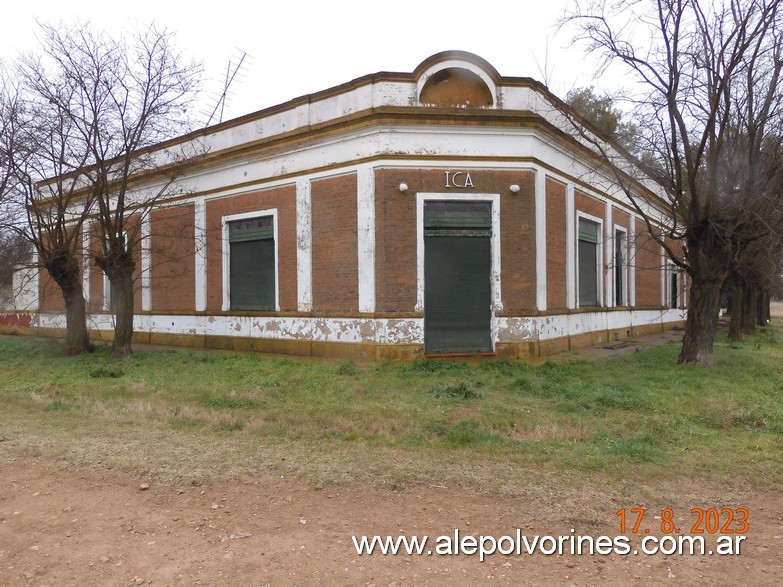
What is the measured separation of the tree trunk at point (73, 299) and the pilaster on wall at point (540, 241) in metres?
11.9

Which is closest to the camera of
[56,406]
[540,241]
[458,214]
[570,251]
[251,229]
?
[56,406]

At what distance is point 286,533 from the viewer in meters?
4.02

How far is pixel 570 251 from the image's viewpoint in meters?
15.8

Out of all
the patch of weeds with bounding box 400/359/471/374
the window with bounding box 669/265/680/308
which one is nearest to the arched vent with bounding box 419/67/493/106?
the patch of weeds with bounding box 400/359/471/374

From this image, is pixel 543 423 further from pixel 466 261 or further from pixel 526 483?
pixel 466 261

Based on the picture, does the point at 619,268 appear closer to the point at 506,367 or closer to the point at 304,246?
the point at 506,367

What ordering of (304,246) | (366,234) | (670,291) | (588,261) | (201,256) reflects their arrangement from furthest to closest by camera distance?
1. (670,291)
2. (588,261)
3. (201,256)
4. (304,246)
5. (366,234)

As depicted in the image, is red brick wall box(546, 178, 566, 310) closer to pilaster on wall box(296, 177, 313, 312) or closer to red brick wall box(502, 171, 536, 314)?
red brick wall box(502, 171, 536, 314)

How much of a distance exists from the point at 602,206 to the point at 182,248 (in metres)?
13.5

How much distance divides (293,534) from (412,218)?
10.0 m

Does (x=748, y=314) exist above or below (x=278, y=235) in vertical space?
below

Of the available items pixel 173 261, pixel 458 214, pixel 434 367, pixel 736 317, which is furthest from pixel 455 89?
pixel 736 317

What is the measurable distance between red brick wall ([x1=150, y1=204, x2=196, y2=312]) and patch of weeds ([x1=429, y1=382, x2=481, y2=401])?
422 inches

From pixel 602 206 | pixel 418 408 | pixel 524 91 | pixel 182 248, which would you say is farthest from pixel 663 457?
pixel 182 248
